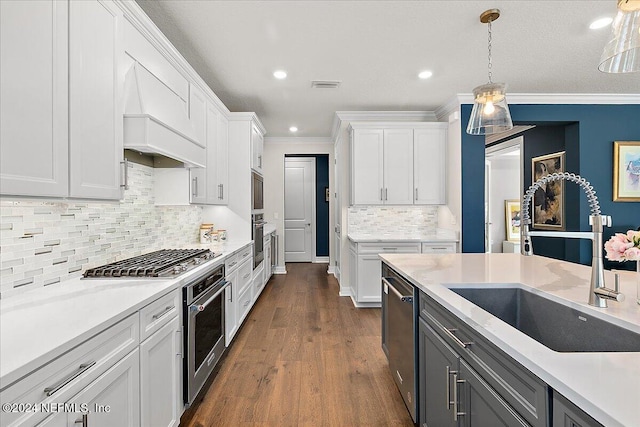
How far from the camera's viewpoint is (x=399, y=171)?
4586 millimetres

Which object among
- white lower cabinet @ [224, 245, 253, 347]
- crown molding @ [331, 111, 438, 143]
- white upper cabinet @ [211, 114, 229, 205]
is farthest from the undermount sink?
crown molding @ [331, 111, 438, 143]

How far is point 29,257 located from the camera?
5.21ft

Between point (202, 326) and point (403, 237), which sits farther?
point (403, 237)

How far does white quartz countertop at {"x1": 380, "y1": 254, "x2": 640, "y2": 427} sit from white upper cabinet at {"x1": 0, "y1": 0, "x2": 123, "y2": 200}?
1.66 metres

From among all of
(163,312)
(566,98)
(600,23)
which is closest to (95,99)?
(163,312)

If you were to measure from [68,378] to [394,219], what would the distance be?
4380 millimetres

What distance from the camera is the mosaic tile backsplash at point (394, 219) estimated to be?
4.95m

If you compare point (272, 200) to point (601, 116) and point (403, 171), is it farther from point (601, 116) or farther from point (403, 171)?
point (601, 116)

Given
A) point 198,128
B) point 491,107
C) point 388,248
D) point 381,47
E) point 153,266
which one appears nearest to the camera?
point 153,266

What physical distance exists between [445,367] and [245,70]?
309cm

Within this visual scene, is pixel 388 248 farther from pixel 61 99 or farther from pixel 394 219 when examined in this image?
pixel 61 99

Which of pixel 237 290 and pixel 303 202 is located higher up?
pixel 303 202

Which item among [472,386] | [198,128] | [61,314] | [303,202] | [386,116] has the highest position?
[386,116]

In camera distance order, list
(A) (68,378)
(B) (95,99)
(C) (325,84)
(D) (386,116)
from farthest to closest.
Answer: (D) (386,116) → (C) (325,84) → (B) (95,99) → (A) (68,378)
